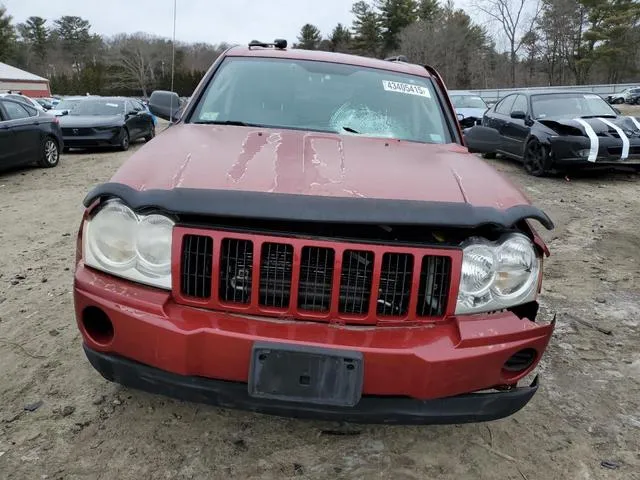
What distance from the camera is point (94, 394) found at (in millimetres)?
2514

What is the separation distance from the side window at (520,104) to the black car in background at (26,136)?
8938 millimetres

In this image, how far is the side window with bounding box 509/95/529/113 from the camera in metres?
9.69

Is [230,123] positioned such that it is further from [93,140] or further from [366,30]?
[366,30]

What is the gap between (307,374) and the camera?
1722 millimetres

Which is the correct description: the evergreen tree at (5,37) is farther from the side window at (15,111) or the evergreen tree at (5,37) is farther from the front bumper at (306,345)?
the front bumper at (306,345)

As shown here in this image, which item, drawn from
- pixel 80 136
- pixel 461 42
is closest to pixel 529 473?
pixel 80 136

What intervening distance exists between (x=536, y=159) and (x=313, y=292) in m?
8.22

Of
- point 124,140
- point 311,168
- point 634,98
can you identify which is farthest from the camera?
point 634,98

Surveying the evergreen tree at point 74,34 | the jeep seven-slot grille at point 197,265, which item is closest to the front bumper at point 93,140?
the jeep seven-slot grille at point 197,265

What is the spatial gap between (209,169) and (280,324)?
69cm

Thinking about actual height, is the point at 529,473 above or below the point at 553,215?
below

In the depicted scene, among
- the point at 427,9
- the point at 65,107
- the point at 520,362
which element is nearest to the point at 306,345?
the point at 520,362

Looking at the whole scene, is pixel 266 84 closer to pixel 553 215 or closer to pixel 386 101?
pixel 386 101

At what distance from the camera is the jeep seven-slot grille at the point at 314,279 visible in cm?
182
